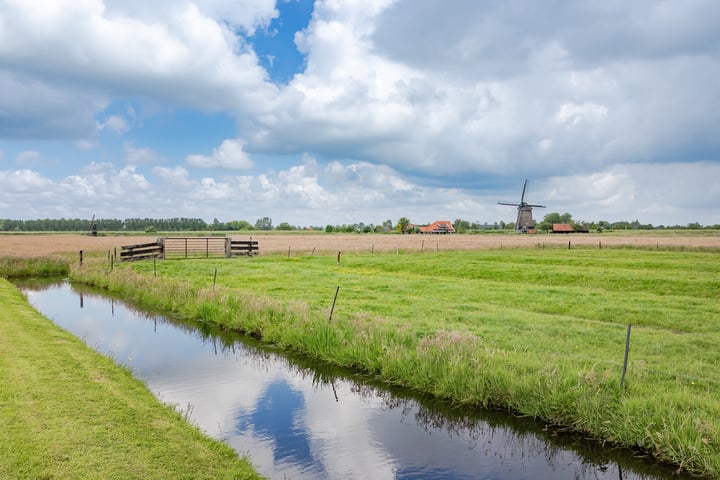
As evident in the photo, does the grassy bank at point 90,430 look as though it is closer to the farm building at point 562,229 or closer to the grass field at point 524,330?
the grass field at point 524,330

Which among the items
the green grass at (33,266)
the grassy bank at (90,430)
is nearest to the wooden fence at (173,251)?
the green grass at (33,266)

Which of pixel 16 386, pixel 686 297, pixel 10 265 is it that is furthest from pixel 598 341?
pixel 10 265

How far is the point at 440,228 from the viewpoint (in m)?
164

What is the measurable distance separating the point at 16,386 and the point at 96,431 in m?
2.83

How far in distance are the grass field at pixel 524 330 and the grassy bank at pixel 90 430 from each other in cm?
589

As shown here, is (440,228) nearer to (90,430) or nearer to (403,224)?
(403,224)

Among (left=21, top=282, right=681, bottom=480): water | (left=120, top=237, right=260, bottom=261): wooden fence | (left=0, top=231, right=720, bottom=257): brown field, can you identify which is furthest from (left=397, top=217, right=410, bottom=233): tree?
(left=21, top=282, right=681, bottom=480): water

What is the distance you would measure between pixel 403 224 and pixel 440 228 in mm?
13469

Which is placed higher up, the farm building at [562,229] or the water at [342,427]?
the farm building at [562,229]

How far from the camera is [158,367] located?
14.8 m

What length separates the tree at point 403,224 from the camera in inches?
6642

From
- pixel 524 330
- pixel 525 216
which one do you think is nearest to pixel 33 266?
pixel 524 330

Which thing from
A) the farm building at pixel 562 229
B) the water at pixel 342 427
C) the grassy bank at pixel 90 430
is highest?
the farm building at pixel 562 229

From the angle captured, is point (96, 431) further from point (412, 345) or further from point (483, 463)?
point (412, 345)
